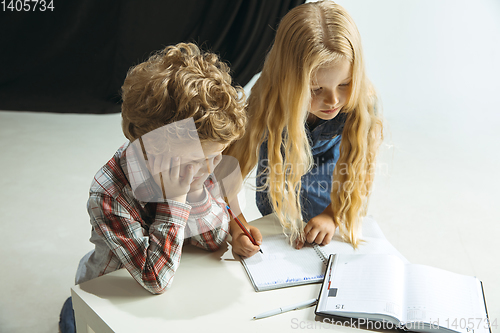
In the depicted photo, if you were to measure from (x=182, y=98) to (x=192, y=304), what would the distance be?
1.25 feet

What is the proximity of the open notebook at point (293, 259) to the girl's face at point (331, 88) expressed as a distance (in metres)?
0.32

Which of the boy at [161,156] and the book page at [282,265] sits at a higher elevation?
the boy at [161,156]

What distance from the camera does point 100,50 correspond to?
327cm

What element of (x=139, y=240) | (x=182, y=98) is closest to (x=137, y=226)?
(x=139, y=240)

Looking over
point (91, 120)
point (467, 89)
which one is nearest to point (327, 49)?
point (91, 120)

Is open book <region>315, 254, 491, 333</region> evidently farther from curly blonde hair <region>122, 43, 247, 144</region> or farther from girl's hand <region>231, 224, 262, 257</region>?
curly blonde hair <region>122, 43, 247, 144</region>

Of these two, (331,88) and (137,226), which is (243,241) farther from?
(331,88)

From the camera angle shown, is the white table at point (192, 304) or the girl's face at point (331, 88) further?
the girl's face at point (331, 88)

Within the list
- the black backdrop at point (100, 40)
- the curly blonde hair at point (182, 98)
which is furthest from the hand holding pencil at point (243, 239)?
the black backdrop at point (100, 40)

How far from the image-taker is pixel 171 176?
0.87 meters

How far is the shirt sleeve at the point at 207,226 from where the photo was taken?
97 centimetres

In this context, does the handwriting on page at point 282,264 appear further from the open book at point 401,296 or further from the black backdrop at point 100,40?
the black backdrop at point 100,40

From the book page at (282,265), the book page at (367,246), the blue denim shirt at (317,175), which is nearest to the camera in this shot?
the book page at (282,265)

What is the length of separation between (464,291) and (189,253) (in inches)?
22.0
